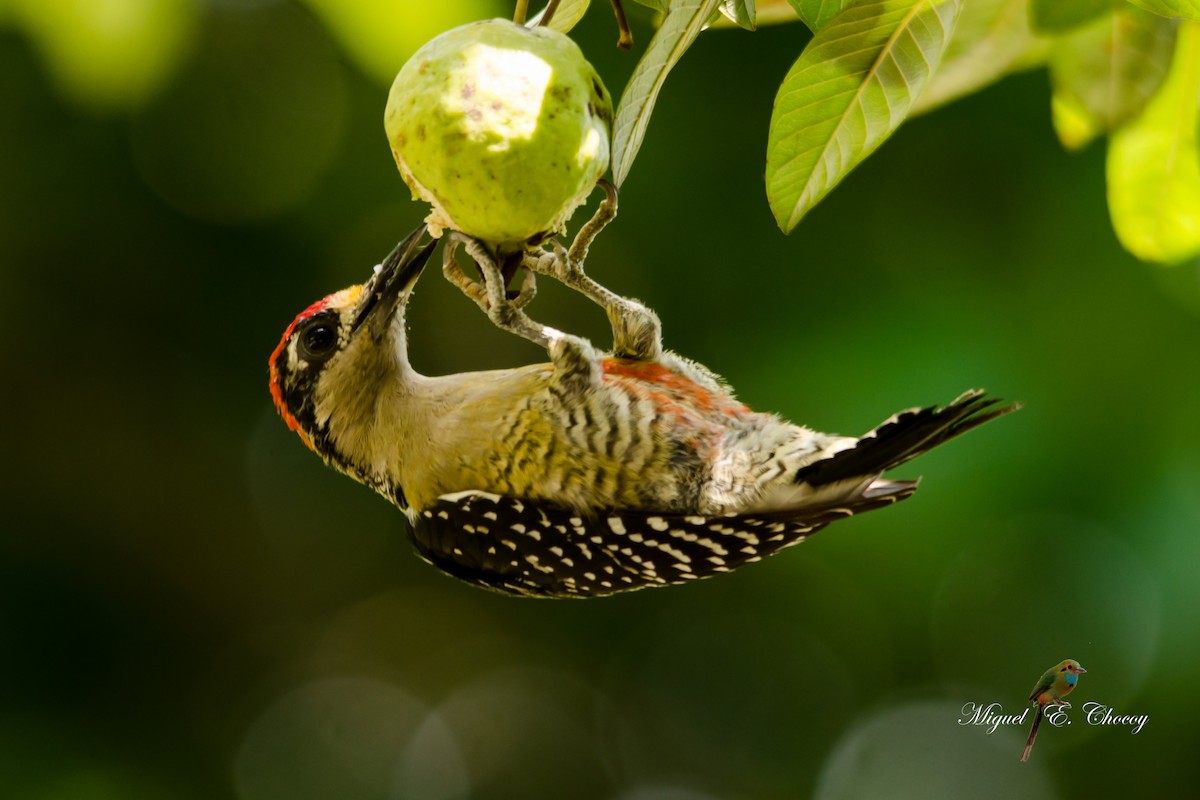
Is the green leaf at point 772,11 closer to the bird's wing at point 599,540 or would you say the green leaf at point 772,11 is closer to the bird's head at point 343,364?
the bird's wing at point 599,540

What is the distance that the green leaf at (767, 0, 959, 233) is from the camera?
152 cm

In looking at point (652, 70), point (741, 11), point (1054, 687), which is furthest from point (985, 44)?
point (1054, 687)

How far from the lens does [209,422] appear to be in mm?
5590

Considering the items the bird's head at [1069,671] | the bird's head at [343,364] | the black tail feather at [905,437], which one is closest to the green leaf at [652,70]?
the black tail feather at [905,437]

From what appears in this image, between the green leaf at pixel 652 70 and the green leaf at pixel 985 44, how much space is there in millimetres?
726

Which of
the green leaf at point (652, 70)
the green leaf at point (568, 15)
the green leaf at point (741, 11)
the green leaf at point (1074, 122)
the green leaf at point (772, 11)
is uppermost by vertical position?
the green leaf at point (1074, 122)

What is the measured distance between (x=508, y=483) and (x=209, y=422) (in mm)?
3628

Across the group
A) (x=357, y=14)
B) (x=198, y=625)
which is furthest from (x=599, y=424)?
(x=198, y=625)

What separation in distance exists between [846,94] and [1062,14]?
0.39 meters

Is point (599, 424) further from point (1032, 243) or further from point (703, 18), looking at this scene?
point (1032, 243)

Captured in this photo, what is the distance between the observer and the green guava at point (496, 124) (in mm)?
1428

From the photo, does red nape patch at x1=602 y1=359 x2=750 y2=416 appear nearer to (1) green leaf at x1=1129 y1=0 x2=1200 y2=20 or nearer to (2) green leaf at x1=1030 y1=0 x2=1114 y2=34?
(2) green leaf at x1=1030 y1=0 x2=1114 y2=34

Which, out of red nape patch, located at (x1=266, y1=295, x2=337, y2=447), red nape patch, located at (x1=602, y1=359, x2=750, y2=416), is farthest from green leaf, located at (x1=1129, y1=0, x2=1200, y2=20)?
red nape patch, located at (x1=266, y1=295, x2=337, y2=447)

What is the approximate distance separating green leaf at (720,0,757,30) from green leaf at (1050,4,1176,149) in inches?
29.0
